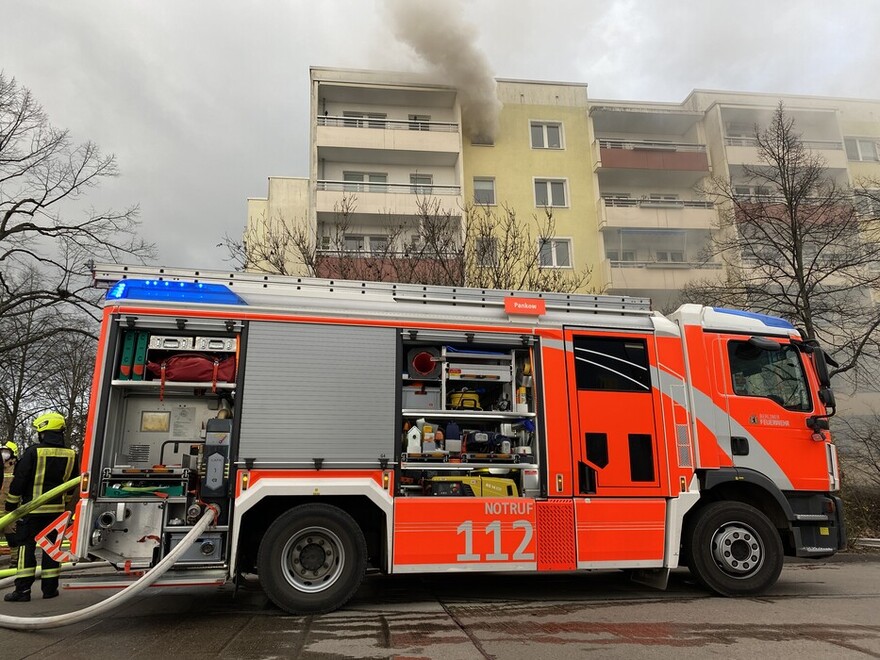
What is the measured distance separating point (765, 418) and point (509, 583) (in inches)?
141

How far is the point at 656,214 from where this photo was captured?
25656 mm

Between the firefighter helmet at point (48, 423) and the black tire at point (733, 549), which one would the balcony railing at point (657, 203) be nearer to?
the black tire at point (733, 549)

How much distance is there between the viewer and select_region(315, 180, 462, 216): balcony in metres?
22.3

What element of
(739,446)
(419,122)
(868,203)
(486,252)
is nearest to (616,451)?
(739,446)

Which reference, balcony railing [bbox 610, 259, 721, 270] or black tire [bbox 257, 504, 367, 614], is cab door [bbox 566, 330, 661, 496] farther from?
balcony railing [bbox 610, 259, 721, 270]

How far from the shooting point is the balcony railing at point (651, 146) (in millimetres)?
26766

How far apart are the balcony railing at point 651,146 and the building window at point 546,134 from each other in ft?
6.30

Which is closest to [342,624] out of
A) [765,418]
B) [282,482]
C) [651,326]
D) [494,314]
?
[282,482]

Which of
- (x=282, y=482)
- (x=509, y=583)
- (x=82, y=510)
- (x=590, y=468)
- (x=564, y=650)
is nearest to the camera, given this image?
(x=564, y=650)

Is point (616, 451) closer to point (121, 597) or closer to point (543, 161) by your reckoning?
point (121, 597)

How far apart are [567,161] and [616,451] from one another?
73.2 feet

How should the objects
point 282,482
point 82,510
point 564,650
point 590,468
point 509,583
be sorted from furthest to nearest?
1. point 509,583
2. point 590,468
3. point 282,482
4. point 82,510
5. point 564,650

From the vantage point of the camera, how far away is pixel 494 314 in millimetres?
6516

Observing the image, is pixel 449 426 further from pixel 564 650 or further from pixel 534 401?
pixel 564 650
